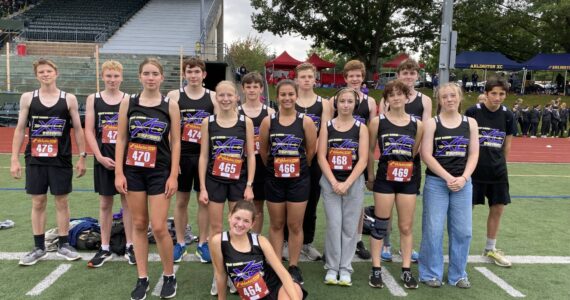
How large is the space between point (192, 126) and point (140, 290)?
154cm

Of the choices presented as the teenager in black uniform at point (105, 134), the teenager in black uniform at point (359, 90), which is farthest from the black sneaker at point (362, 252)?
the teenager in black uniform at point (105, 134)

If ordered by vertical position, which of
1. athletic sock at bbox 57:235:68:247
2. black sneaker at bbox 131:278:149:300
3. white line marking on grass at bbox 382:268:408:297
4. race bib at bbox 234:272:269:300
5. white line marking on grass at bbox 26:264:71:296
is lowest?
white line marking on grass at bbox 26:264:71:296

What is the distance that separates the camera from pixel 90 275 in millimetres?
3996

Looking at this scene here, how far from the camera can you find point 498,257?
4.45 meters

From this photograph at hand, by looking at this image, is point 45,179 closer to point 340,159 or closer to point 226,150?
point 226,150

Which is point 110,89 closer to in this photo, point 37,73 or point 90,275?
point 37,73

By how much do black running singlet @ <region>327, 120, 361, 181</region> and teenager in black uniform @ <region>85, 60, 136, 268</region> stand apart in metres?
1.99

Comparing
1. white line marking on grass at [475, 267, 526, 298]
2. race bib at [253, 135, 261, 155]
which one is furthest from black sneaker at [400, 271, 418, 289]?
race bib at [253, 135, 261, 155]

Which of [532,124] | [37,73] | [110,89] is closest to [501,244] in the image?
[110,89]

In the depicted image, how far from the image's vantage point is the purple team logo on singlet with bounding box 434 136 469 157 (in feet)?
12.5

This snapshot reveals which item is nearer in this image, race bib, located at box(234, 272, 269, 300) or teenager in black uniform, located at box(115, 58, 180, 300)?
race bib, located at box(234, 272, 269, 300)

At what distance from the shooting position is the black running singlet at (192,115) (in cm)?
423

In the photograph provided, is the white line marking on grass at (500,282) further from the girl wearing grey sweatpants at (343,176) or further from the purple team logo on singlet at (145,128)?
the purple team logo on singlet at (145,128)

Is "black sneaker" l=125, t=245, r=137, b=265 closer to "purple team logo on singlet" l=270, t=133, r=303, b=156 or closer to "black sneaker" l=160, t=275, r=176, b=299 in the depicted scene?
"black sneaker" l=160, t=275, r=176, b=299
